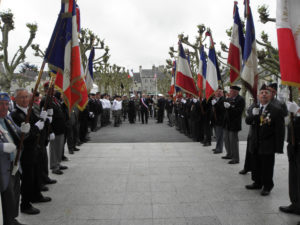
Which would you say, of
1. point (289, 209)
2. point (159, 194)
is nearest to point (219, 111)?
point (159, 194)

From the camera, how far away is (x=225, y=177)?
20.3 ft

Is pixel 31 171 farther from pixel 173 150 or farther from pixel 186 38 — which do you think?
pixel 186 38

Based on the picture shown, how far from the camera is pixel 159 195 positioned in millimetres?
5043

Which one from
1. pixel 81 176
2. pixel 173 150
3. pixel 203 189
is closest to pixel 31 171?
pixel 81 176

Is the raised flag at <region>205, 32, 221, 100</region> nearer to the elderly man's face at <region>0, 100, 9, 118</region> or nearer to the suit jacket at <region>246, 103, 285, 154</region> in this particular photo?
the suit jacket at <region>246, 103, 285, 154</region>

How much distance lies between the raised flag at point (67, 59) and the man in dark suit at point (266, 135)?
130 inches

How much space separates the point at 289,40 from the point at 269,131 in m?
1.74

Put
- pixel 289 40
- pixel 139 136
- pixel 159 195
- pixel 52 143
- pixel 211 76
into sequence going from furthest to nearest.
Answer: pixel 139 136, pixel 211 76, pixel 52 143, pixel 159 195, pixel 289 40

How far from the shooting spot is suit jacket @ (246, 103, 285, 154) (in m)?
4.68

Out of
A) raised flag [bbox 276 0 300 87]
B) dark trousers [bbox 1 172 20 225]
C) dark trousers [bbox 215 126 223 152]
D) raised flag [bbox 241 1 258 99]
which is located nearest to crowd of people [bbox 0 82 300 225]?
dark trousers [bbox 1 172 20 225]

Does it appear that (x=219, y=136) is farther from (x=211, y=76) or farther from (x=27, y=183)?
(x=27, y=183)

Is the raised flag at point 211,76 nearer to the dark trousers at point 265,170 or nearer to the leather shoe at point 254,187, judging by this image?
the dark trousers at point 265,170

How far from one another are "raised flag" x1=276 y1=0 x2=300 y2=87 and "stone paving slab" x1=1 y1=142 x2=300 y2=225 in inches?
80.4

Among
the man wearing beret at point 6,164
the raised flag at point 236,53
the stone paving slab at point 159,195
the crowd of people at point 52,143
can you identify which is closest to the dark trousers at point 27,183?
the crowd of people at point 52,143
